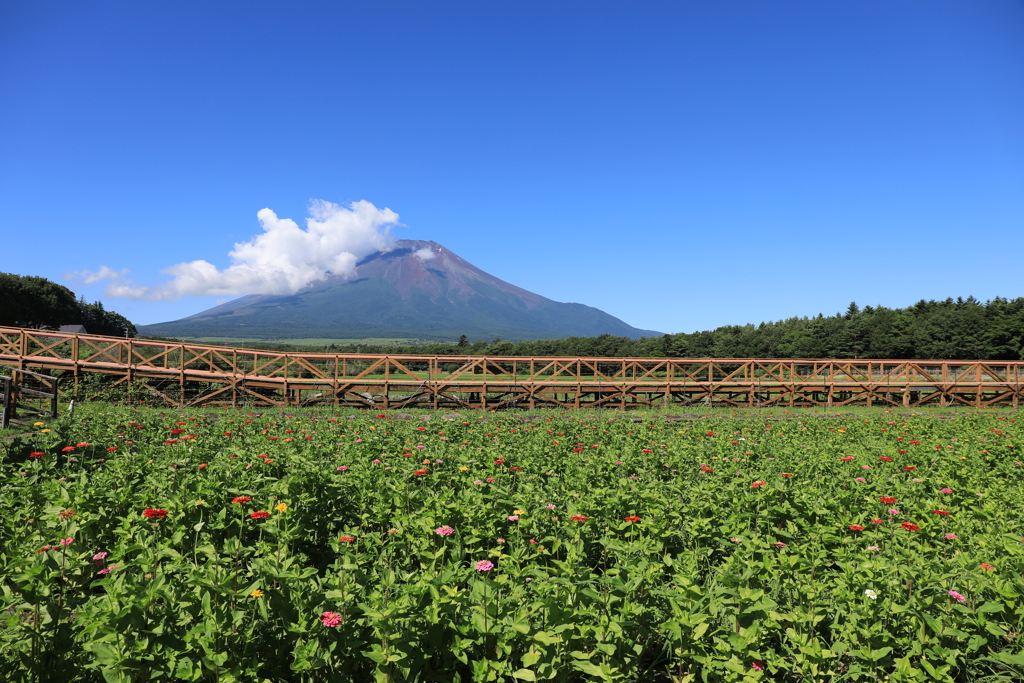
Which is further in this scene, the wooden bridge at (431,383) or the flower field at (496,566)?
the wooden bridge at (431,383)

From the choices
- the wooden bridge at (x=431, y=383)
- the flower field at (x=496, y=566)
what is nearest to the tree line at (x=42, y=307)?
the wooden bridge at (x=431, y=383)

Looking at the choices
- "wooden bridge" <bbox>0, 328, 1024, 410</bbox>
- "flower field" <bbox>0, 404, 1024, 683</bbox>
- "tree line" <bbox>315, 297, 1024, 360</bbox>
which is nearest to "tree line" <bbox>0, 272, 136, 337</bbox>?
"tree line" <bbox>315, 297, 1024, 360</bbox>

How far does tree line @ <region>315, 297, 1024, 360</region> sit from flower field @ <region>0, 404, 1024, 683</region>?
3218 cm

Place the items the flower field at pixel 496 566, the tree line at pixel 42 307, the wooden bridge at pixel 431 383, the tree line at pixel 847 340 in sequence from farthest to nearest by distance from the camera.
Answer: the tree line at pixel 847 340
the tree line at pixel 42 307
the wooden bridge at pixel 431 383
the flower field at pixel 496 566

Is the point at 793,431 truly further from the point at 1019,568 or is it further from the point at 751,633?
the point at 751,633

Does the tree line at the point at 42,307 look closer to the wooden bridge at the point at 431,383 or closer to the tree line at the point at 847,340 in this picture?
the tree line at the point at 847,340

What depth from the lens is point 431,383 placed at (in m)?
15.9

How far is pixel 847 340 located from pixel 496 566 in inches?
2219

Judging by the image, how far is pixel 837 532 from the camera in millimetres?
4152

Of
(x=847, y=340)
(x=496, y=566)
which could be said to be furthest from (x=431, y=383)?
(x=847, y=340)

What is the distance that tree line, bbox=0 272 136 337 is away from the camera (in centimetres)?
3888

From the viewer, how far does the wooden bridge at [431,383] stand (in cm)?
1552

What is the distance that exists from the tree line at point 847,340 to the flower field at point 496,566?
3218 centimetres

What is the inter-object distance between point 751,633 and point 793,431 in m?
7.39
